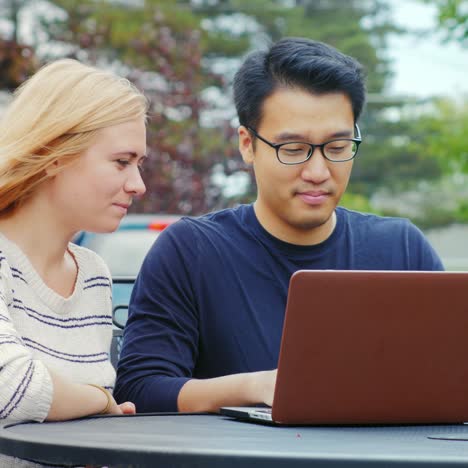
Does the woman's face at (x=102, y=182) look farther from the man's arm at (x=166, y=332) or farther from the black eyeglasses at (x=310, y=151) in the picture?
the black eyeglasses at (x=310, y=151)

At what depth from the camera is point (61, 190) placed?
7.95 ft

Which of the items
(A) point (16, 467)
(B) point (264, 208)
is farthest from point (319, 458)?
(B) point (264, 208)

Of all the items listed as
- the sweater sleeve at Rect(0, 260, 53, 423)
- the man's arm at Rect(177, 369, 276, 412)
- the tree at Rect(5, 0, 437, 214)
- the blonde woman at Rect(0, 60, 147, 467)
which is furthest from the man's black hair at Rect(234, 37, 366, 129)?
the tree at Rect(5, 0, 437, 214)

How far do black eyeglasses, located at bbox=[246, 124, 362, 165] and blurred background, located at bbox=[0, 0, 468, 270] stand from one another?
0.44 meters

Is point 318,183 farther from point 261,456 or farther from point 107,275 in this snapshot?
point 261,456

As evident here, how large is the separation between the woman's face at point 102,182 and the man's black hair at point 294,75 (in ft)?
1.88

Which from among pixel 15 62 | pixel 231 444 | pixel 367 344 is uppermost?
pixel 15 62

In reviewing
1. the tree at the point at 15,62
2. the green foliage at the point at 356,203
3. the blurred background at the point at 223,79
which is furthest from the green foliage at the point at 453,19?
the green foliage at the point at 356,203

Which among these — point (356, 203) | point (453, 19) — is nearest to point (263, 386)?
point (453, 19)

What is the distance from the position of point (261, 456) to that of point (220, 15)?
3052 centimetres

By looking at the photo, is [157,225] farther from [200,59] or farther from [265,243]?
[200,59]

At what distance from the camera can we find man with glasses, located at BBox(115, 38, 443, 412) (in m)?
2.70

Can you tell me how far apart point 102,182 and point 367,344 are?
735mm

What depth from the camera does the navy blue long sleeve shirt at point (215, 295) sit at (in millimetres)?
2643
